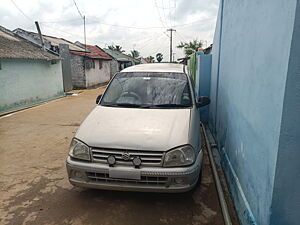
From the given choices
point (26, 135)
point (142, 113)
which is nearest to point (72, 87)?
point (26, 135)

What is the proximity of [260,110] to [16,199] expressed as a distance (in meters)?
3.35

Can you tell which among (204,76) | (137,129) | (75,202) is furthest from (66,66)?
(137,129)

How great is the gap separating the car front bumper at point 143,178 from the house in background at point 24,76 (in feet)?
26.2

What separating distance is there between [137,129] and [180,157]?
646 mm

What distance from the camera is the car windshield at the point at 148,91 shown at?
355 cm

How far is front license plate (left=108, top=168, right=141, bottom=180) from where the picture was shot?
2.61 metres

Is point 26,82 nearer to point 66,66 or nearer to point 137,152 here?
point 66,66

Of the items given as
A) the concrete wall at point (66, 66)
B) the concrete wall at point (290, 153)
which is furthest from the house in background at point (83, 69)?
the concrete wall at point (290, 153)

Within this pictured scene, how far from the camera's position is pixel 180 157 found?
8.75 ft

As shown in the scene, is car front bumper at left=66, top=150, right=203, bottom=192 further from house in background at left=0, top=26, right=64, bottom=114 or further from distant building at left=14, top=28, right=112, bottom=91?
distant building at left=14, top=28, right=112, bottom=91

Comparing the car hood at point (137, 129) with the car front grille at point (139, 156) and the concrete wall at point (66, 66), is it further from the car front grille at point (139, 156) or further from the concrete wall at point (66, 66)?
the concrete wall at point (66, 66)

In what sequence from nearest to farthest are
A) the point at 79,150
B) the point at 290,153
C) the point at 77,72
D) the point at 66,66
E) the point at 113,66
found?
the point at 290,153, the point at 79,150, the point at 66,66, the point at 77,72, the point at 113,66

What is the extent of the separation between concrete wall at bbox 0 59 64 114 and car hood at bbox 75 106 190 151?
789 cm

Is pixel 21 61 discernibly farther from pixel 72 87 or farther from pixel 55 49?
pixel 72 87
